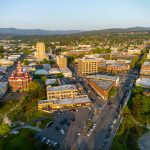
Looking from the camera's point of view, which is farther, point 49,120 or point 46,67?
point 46,67

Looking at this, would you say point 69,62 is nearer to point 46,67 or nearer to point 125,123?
point 46,67

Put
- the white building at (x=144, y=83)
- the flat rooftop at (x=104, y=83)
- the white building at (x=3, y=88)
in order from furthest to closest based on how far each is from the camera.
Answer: the white building at (x=144, y=83) < the flat rooftop at (x=104, y=83) < the white building at (x=3, y=88)

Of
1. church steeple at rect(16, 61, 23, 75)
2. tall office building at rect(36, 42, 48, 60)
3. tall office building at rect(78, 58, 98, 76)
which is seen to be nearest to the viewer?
church steeple at rect(16, 61, 23, 75)

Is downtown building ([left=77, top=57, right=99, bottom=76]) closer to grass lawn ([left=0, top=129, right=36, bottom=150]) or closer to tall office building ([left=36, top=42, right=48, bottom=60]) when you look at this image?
tall office building ([left=36, top=42, right=48, bottom=60])

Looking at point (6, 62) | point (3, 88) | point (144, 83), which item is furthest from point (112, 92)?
point (6, 62)

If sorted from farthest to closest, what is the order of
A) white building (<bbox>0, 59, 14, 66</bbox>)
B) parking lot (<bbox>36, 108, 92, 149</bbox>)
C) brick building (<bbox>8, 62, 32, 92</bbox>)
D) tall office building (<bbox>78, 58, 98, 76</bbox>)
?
1. white building (<bbox>0, 59, 14, 66</bbox>)
2. tall office building (<bbox>78, 58, 98, 76</bbox>)
3. brick building (<bbox>8, 62, 32, 92</bbox>)
4. parking lot (<bbox>36, 108, 92, 149</bbox>)

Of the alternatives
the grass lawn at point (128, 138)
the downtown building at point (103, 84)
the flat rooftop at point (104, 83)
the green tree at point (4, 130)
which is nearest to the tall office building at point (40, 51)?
the downtown building at point (103, 84)

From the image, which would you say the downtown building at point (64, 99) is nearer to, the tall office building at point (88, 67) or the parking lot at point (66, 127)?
the parking lot at point (66, 127)

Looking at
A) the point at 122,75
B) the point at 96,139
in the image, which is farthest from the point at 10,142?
the point at 122,75

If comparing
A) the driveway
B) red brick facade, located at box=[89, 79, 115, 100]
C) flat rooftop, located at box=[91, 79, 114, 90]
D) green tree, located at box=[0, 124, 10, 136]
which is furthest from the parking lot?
flat rooftop, located at box=[91, 79, 114, 90]
